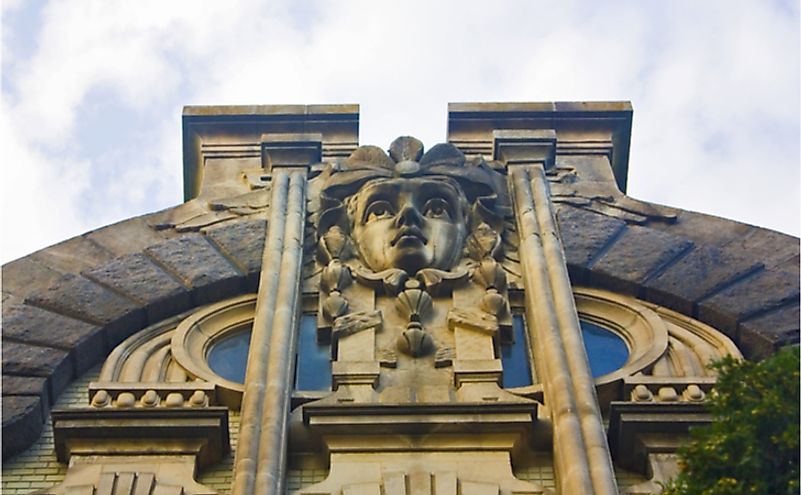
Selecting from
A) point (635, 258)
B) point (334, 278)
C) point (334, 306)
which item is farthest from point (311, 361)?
point (635, 258)

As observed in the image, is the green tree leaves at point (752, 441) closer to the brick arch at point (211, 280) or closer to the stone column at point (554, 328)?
the stone column at point (554, 328)

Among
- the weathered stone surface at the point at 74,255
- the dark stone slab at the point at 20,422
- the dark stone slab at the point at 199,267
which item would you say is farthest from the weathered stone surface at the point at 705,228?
the dark stone slab at the point at 20,422

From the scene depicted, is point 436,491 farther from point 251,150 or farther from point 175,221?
point 251,150

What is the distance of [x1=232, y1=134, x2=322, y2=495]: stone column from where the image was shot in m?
9.92

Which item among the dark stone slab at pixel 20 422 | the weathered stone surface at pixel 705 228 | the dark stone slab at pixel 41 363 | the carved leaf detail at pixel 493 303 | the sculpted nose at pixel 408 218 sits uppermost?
the weathered stone surface at pixel 705 228

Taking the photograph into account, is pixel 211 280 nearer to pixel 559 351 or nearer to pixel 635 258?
pixel 559 351

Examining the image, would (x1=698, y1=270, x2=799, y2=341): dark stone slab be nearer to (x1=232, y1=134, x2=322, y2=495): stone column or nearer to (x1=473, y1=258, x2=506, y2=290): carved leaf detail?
(x1=473, y1=258, x2=506, y2=290): carved leaf detail

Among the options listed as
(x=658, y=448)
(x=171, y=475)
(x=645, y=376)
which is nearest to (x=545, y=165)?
(x=645, y=376)

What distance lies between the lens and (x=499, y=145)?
1599cm

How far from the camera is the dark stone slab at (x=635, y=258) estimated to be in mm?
13281

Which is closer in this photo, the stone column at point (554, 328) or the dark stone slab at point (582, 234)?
the stone column at point (554, 328)

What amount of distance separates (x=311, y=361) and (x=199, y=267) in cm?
183

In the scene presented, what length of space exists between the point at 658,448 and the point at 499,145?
6.14 metres

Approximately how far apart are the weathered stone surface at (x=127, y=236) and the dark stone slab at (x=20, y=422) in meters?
2.93
